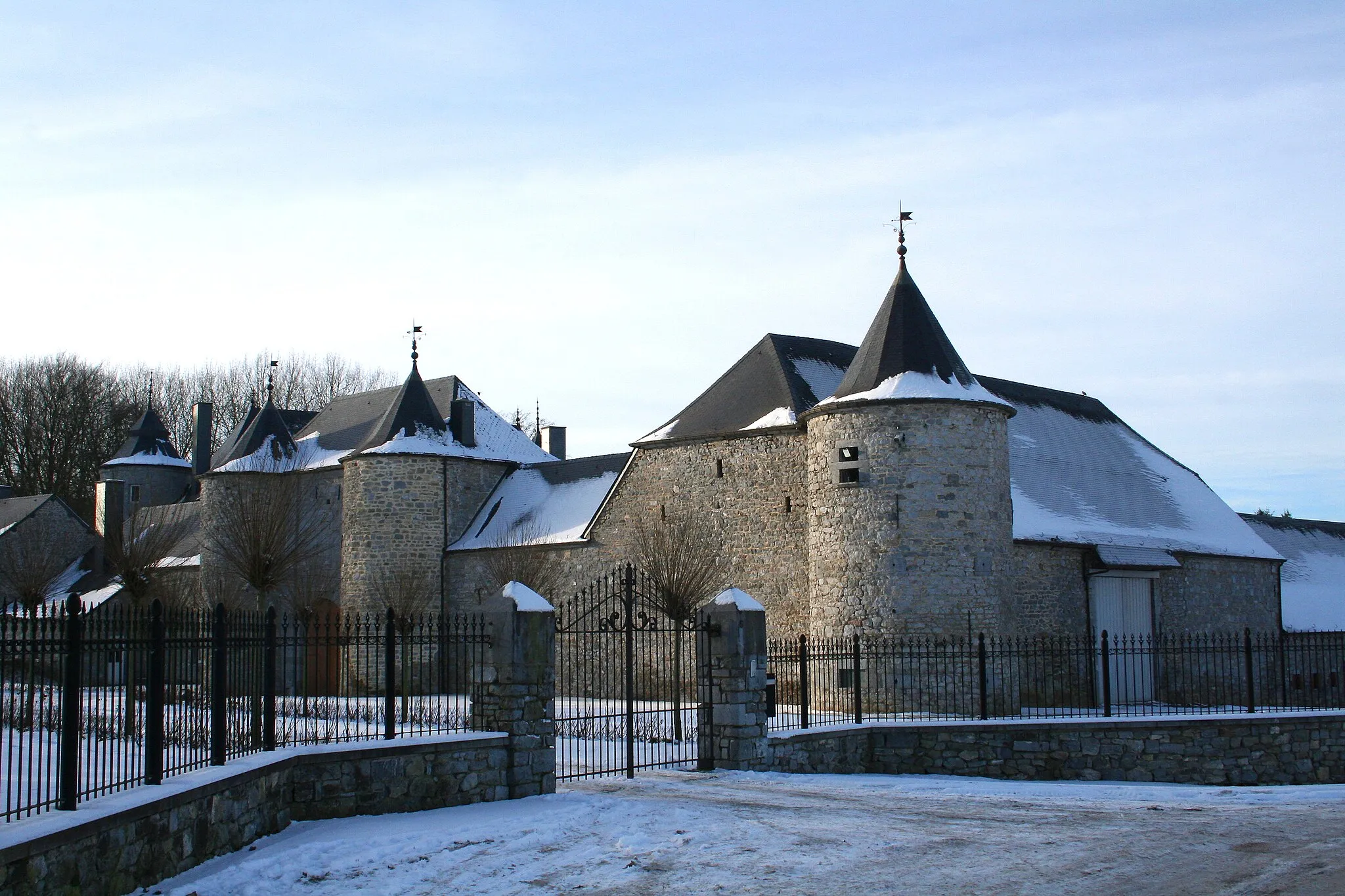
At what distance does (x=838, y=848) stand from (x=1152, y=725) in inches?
351

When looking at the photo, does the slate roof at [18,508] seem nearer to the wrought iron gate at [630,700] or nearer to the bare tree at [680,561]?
the wrought iron gate at [630,700]

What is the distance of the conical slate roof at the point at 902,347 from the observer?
78.4 ft

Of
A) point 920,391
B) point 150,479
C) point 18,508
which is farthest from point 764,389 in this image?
point 150,479

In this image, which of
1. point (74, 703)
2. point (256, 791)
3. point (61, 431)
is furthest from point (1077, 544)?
point (61, 431)

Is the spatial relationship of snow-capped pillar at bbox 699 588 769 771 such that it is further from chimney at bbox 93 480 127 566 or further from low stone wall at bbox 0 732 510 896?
chimney at bbox 93 480 127 566

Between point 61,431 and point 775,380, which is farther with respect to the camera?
point 61,431

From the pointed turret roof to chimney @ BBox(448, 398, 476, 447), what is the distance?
18.3m

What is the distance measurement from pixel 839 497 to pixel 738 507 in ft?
13.2

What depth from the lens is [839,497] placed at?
2384 cm

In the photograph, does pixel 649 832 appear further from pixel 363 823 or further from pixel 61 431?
pixel 61 431

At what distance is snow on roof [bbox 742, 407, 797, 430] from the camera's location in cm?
2670

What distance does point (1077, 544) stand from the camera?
86.7 ft

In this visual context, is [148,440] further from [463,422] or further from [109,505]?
[463,422]

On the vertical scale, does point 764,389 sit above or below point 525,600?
above
